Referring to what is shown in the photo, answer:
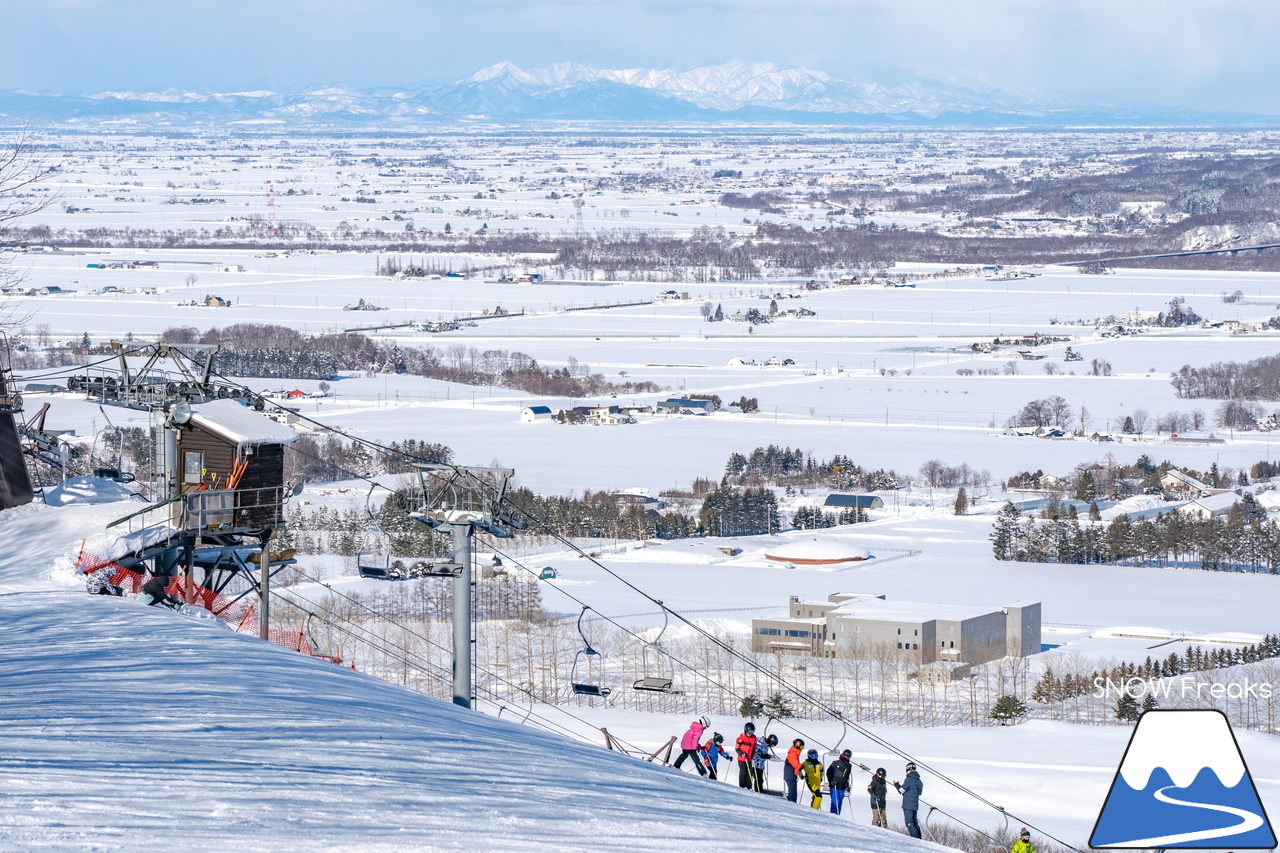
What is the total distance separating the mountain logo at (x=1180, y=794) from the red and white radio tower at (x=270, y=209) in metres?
103

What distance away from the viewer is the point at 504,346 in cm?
5494

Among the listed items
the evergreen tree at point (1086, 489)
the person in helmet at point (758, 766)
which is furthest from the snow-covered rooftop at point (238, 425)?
the evergreen tree at point (1086, 489)

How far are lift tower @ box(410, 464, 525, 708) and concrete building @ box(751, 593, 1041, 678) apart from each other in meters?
11.8

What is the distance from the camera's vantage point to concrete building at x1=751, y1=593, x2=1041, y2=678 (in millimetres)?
20281

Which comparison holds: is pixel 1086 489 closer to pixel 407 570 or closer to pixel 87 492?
pixel 87 492

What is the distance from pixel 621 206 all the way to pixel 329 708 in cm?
12622

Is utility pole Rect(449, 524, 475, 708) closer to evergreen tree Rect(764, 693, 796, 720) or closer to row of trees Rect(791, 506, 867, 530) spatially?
evergreen tree Rect(764, 693, 796, 720)

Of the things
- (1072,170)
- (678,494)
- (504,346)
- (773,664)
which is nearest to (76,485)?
(773,664)

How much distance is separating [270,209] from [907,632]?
105909 millimetres

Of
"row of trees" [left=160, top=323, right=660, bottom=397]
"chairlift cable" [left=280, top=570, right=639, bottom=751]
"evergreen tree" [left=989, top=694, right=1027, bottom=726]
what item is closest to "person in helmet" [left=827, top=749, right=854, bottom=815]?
"chairlift cable" [left=280, top=570, right=639, bottom=751]

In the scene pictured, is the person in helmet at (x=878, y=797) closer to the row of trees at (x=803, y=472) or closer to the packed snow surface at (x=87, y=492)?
the packed snow surface at (x=87, y=492)

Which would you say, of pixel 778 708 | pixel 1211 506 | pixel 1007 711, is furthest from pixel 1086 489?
pixel 778 708

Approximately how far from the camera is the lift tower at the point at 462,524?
25.4ft

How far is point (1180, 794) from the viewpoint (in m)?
3.36
